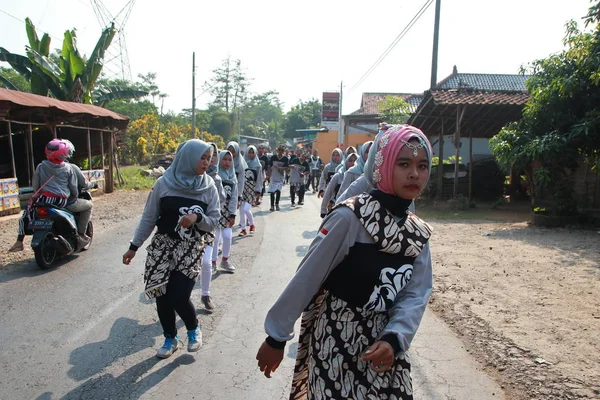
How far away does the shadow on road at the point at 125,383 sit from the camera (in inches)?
129

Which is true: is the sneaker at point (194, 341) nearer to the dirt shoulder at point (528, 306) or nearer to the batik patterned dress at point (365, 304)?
the batik patterned dress at point (365, 304)

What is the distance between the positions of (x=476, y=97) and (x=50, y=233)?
12.1m

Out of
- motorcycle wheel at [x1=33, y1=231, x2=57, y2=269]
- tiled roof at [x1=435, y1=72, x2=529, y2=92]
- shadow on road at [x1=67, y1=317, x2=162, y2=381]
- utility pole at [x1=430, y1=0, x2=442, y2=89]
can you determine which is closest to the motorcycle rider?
motorcycle wheel at [x1=33, y1=231, x2=57, y2=269]

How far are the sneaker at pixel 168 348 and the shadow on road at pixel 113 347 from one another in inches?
10.5

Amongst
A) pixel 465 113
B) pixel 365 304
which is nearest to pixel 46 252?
pixel 365 304

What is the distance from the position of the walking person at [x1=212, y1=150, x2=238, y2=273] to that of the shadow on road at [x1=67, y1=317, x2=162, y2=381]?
6.39 feet

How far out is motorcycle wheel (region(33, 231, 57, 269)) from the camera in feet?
21.3

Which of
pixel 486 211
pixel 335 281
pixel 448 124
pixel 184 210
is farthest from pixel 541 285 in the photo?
pixel 448 124

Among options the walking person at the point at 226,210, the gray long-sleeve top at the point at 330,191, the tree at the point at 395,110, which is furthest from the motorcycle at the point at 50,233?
the tree at the point at 395,110

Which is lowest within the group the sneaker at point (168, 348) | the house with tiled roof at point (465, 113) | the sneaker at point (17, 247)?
the sneaker at point (168, 348)

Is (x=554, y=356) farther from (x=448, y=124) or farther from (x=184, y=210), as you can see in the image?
(x=448, y=124)

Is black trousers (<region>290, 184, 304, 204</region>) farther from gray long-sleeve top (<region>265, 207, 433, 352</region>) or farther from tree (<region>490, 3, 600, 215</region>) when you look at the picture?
Result: gray long-sleeve top (<region>265, 207, 433, 352</region>)

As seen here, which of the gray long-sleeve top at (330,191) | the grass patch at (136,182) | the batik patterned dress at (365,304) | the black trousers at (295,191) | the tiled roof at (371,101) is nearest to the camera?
the batik patterned dress at (365,304)

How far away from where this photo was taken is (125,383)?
346 centimetres
